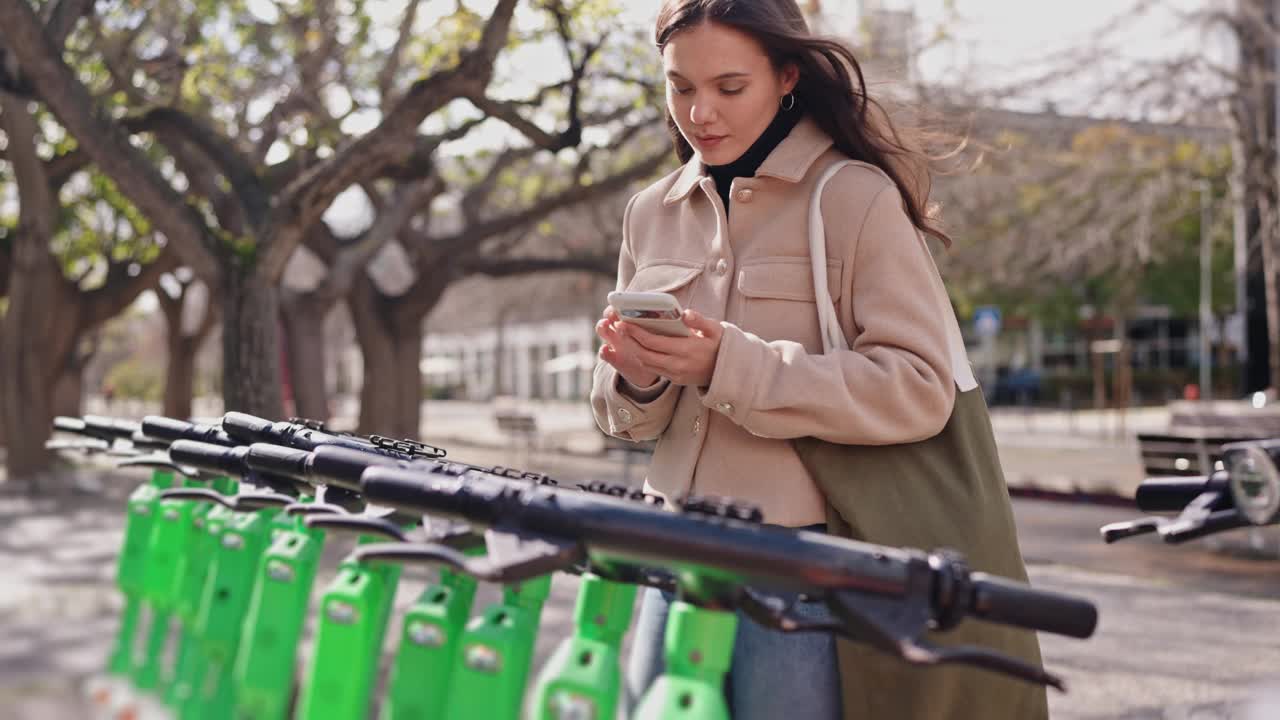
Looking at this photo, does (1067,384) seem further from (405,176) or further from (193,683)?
(193,683)

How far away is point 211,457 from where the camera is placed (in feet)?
7.43

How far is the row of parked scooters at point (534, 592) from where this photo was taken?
1386 mm

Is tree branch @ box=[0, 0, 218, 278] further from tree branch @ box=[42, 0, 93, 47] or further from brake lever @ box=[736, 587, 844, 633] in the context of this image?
brake lever @ box=[736, 587, 844, 633]

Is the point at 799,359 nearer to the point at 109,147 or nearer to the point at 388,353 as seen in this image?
the point at 109,147

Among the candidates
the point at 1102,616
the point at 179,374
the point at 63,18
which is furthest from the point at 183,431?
the point at 179,374

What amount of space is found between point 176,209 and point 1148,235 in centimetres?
1088

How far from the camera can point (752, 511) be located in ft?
4.58

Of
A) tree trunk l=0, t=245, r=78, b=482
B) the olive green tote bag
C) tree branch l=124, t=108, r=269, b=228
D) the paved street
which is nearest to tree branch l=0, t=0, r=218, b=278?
tree branch l=124, t=108, r=269, b=228

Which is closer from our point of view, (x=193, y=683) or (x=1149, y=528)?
(x=1149, y=528)

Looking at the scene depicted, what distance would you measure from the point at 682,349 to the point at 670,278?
392 millimetres

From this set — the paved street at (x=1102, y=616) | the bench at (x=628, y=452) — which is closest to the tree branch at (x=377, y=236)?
the bench at (x=628, y=452)

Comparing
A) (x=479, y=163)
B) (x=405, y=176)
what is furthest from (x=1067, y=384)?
(x=405, y=176)

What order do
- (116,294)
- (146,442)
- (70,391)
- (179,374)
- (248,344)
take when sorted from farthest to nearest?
(70,391) < (179,374) < (116,294) < (248,344) < (146,442)

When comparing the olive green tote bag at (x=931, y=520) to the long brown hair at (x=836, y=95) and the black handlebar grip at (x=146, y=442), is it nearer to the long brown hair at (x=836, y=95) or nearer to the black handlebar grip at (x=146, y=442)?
the long brown hair at (x=836, y=95)
